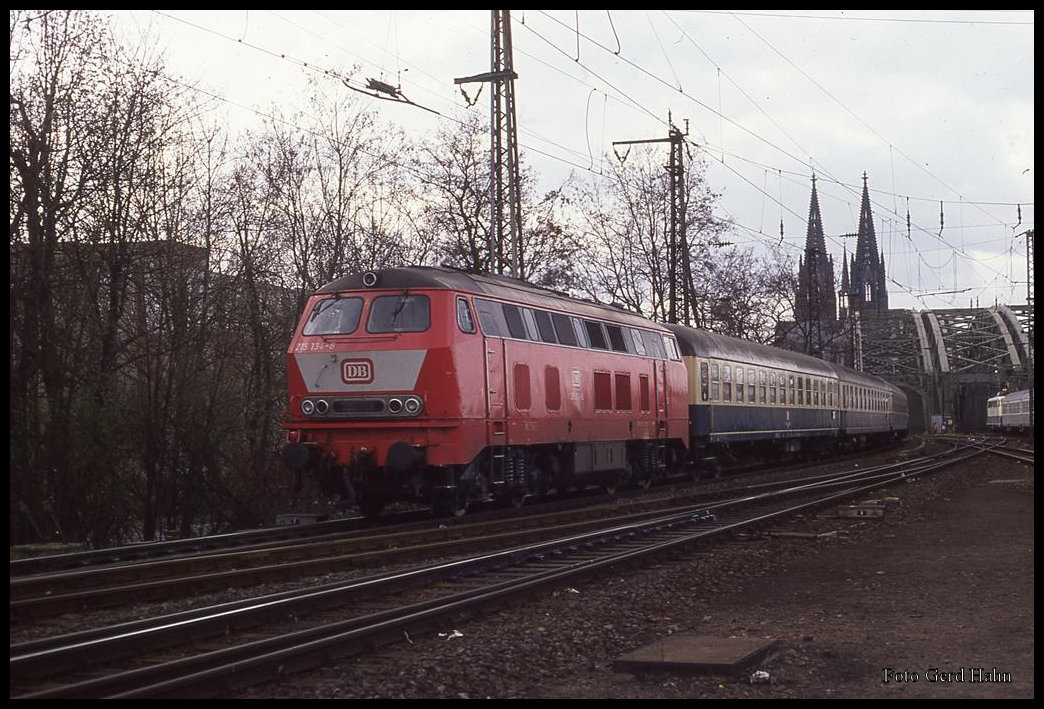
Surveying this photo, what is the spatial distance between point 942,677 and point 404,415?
9.28 metres

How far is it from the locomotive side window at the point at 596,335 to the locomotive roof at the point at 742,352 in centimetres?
590

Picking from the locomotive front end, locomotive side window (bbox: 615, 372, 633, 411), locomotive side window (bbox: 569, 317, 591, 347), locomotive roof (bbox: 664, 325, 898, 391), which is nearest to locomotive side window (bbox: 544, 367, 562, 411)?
locomotive side window (bbox: 569, 317, 591, 347)

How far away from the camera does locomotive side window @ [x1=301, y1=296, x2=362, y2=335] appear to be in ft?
52.8

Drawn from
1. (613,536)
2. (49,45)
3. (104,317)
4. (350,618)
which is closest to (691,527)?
(613,536)

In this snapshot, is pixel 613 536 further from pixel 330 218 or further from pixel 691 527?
pixel 330 218

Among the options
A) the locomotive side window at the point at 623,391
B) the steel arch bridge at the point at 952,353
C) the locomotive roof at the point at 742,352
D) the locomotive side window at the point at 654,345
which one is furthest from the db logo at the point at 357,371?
the steel arch bridge at the point at 952,353

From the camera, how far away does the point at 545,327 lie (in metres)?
18.3

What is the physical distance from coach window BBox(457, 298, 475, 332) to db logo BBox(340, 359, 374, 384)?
1323 millimetres

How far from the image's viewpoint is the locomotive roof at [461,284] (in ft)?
52.2

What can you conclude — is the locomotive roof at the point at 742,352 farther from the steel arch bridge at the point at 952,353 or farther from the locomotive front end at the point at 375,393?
the steel arch bridge at the point at 952,353

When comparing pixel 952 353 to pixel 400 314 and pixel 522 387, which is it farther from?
pixel 400 314

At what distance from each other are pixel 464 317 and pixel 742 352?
17.1 meters

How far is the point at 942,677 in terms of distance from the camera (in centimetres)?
716

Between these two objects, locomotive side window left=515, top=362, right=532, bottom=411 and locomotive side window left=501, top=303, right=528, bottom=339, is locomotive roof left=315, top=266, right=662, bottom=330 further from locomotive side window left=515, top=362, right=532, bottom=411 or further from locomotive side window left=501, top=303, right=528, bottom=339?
locomotive side window left=515, top=362, right=532, bottom=411
